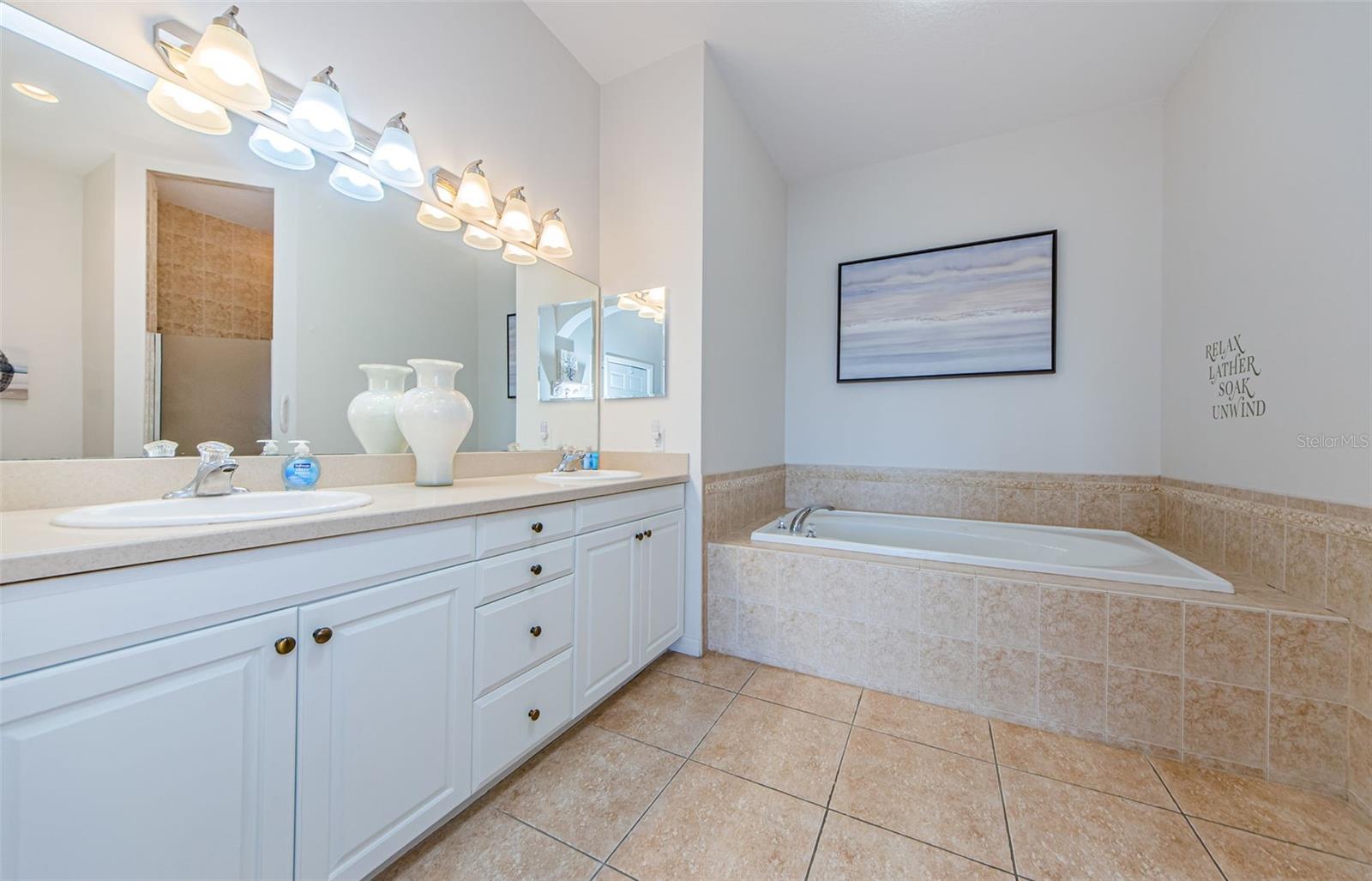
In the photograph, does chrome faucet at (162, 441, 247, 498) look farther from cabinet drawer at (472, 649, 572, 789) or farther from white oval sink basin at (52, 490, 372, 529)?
cabinet drawer at (472, 649, 572, 789)

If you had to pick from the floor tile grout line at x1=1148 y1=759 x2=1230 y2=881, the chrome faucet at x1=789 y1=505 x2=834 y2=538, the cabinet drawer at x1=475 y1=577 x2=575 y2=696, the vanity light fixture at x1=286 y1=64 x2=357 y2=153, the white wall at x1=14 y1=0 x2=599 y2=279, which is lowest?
the floor tile grout line at x1=1148 y1=759 x2=1230 y2=881

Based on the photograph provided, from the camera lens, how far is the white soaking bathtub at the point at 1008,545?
65.1 inches

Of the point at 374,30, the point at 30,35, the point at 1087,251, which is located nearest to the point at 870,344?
the point at 1087,251

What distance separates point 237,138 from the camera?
47.8 inches

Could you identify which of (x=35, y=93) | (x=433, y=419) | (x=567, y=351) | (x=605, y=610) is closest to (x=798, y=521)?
(x=605, y=610)

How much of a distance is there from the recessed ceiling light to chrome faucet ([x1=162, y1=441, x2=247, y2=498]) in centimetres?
74

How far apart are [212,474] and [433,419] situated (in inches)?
19.9

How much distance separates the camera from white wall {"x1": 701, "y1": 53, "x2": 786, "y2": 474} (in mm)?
2201

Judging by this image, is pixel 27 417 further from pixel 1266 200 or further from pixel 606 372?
pixel 1266 200

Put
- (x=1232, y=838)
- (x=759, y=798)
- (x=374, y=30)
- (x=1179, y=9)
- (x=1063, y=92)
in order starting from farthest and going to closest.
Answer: (x=1063, y=92)
(x=1179, y=9)
(x=374, y=30)
(x=759, y=798)
(x=1232, y=838)

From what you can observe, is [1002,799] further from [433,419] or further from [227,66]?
[227,66]

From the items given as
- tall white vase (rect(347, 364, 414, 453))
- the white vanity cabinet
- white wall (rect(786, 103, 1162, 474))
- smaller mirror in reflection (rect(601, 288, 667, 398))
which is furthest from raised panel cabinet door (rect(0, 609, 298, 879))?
white wall (rect(786, 103, 1162, 474))

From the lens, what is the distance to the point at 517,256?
2.01 m

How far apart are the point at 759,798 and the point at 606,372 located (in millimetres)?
1802
